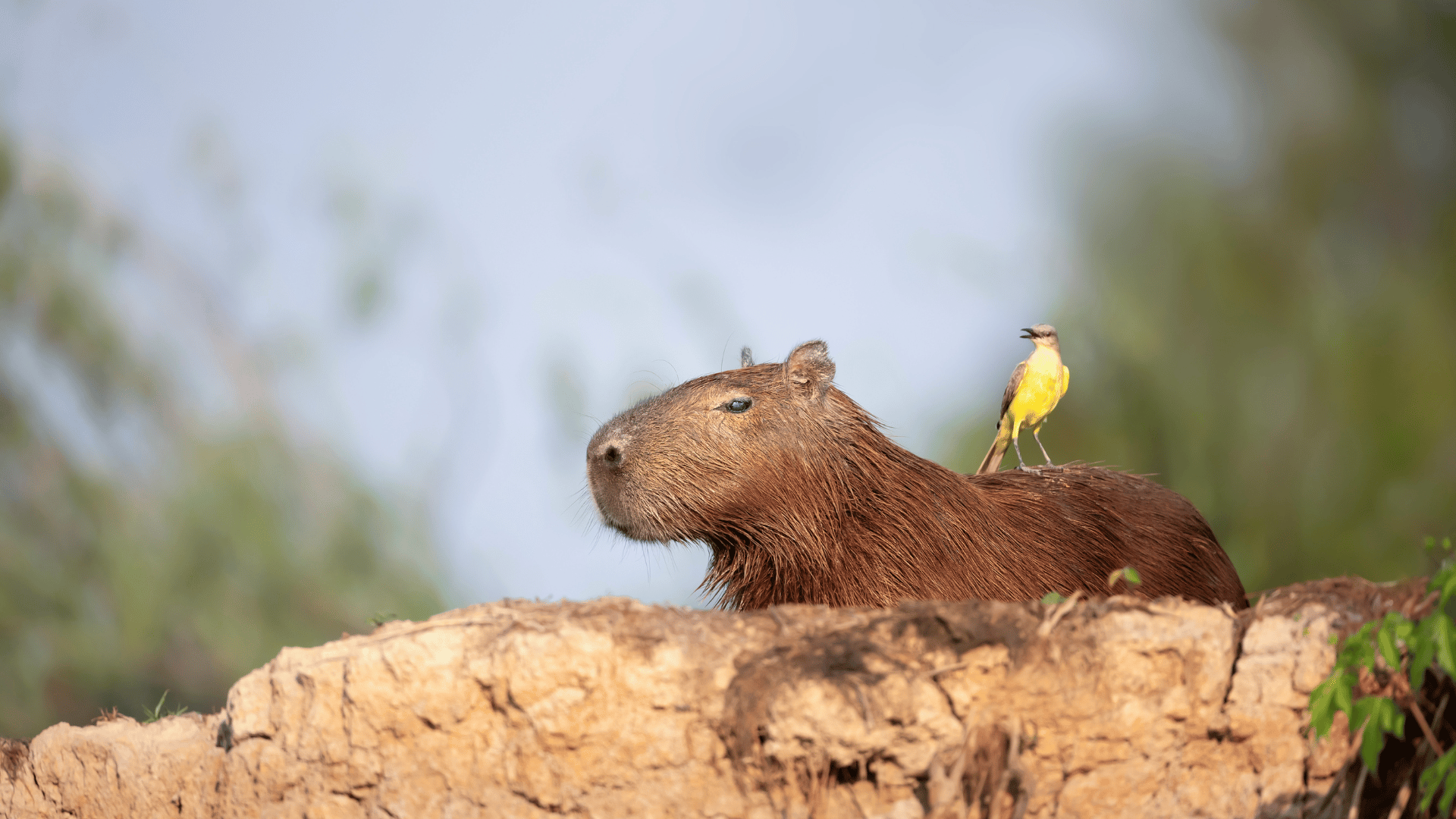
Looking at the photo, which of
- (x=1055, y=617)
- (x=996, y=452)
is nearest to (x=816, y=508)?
(x=996, y=452)

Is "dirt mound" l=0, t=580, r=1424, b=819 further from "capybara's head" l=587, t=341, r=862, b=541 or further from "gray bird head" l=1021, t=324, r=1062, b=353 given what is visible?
"gray bird head" l=1021, t=324, r=1062, b=353

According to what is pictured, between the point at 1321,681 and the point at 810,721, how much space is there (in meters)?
1.27

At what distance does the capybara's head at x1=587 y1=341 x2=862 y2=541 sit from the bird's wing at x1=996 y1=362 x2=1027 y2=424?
2.63 ft

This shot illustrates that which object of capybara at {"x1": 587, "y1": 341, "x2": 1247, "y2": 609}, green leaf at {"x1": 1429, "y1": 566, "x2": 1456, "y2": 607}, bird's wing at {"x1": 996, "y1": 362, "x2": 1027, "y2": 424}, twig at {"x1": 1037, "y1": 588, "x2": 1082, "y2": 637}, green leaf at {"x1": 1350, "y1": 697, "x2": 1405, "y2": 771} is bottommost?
green leaf at {"x1": 1350, "y1": 697, "x2": 1405, "y2": 771}

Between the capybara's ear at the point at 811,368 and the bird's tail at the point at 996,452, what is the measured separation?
3.15 feet

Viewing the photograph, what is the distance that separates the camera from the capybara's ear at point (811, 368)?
4.63 meters

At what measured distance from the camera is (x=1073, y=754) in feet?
8.96

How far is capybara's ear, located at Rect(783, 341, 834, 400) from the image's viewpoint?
4629 millimetres

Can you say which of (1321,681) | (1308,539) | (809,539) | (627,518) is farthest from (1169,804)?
(1308,539)

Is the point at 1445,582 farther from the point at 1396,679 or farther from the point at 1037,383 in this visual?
the point at 1037,383

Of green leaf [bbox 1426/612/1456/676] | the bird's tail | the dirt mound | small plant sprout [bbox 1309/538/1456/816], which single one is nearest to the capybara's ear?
the bird's tail

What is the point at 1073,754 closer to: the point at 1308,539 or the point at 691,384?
the point at 691,384

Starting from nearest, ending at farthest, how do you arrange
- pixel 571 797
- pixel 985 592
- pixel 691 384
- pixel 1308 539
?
pixel 571 797, pixel 985 592, pixel 691 384, pixel 1308 539

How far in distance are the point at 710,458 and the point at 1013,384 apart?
145cm
